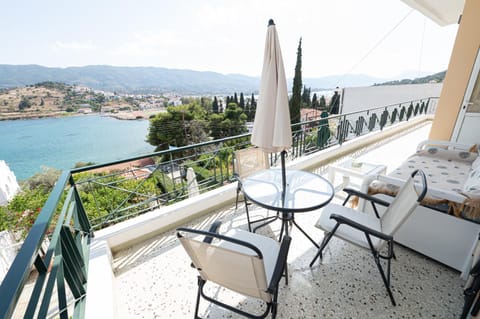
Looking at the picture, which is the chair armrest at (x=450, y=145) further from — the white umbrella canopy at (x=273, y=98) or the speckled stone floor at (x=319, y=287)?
the white umbrella canopy at (x=273, y=98)

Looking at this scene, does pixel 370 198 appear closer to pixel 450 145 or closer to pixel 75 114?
pixel 450 145

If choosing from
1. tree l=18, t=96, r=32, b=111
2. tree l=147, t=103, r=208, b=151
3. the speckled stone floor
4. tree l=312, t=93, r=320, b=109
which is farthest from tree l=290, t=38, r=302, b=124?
tree l=18, t=96, r=32, b=111

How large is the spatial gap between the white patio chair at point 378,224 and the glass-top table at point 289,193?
210mm

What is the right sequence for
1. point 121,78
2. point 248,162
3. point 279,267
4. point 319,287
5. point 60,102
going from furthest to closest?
point 121,78, point 60,102, point 248,162, point 319,287, point 279,267

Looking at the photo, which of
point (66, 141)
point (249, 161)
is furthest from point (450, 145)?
point (66, 141)

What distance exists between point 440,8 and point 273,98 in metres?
6.02

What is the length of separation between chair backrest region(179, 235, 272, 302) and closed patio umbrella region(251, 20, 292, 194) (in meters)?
0.95

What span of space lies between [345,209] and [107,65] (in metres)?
44.9

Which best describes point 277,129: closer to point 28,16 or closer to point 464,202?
point 464,202

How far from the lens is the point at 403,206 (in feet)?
5.52

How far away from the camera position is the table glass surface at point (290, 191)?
5.95ft

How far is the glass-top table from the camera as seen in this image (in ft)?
5.92

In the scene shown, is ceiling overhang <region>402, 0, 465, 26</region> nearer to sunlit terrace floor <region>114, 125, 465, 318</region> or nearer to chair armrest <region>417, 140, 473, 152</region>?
chair armrest <region>417, 140, 473, 152</region>

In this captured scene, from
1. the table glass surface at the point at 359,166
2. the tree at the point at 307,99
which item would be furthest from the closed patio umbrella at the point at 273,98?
the tree at the point at 307,99
